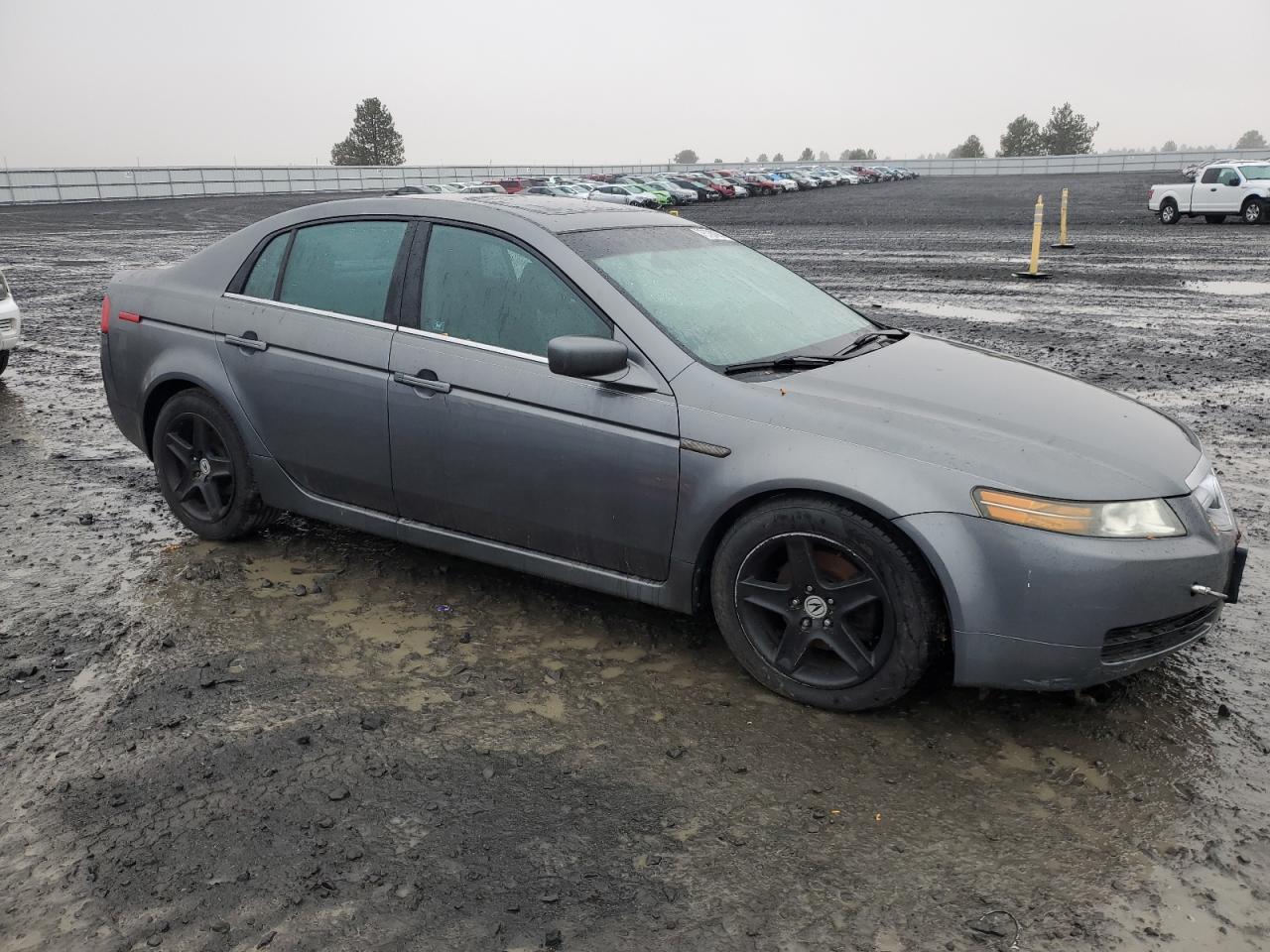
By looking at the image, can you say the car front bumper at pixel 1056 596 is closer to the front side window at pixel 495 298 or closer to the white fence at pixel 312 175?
the front side window at pixel 495 298

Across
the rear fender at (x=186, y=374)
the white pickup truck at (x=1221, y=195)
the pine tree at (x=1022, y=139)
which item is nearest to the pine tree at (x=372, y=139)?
the pine tree at (x=1022, y=139)

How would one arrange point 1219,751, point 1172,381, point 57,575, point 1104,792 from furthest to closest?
point 1172,381 < point 57,575 < point 1219,751 < point 1104,792

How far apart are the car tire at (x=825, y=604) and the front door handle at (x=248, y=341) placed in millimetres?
2383

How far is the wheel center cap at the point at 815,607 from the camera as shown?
11.9 ft

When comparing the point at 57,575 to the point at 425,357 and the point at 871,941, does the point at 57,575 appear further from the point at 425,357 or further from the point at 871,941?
the point at 871,941

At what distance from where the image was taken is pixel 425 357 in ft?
14.3

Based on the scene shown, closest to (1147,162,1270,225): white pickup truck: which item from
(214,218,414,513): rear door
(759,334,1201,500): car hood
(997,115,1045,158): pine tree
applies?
(759,334,1201,500): car hood

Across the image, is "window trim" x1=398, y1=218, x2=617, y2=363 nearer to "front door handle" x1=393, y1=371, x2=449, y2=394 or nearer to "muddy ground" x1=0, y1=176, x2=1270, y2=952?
"front door handle" x1=393, y1=371, x2=449, y2=394

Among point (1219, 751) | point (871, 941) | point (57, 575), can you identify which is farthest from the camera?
point (57, 575)

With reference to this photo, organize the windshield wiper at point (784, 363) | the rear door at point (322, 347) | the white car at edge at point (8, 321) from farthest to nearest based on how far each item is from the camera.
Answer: the white car at edge at point (8, 321)
the rear door at point (322, 347)
the windshield wiper at point (784, 363)

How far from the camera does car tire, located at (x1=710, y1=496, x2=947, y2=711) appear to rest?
3.46m

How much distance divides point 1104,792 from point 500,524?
2.30m

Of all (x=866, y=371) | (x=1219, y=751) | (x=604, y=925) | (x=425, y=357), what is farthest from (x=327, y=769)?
(x=1219, y=751)

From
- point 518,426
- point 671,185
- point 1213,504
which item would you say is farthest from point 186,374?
point 671,185
